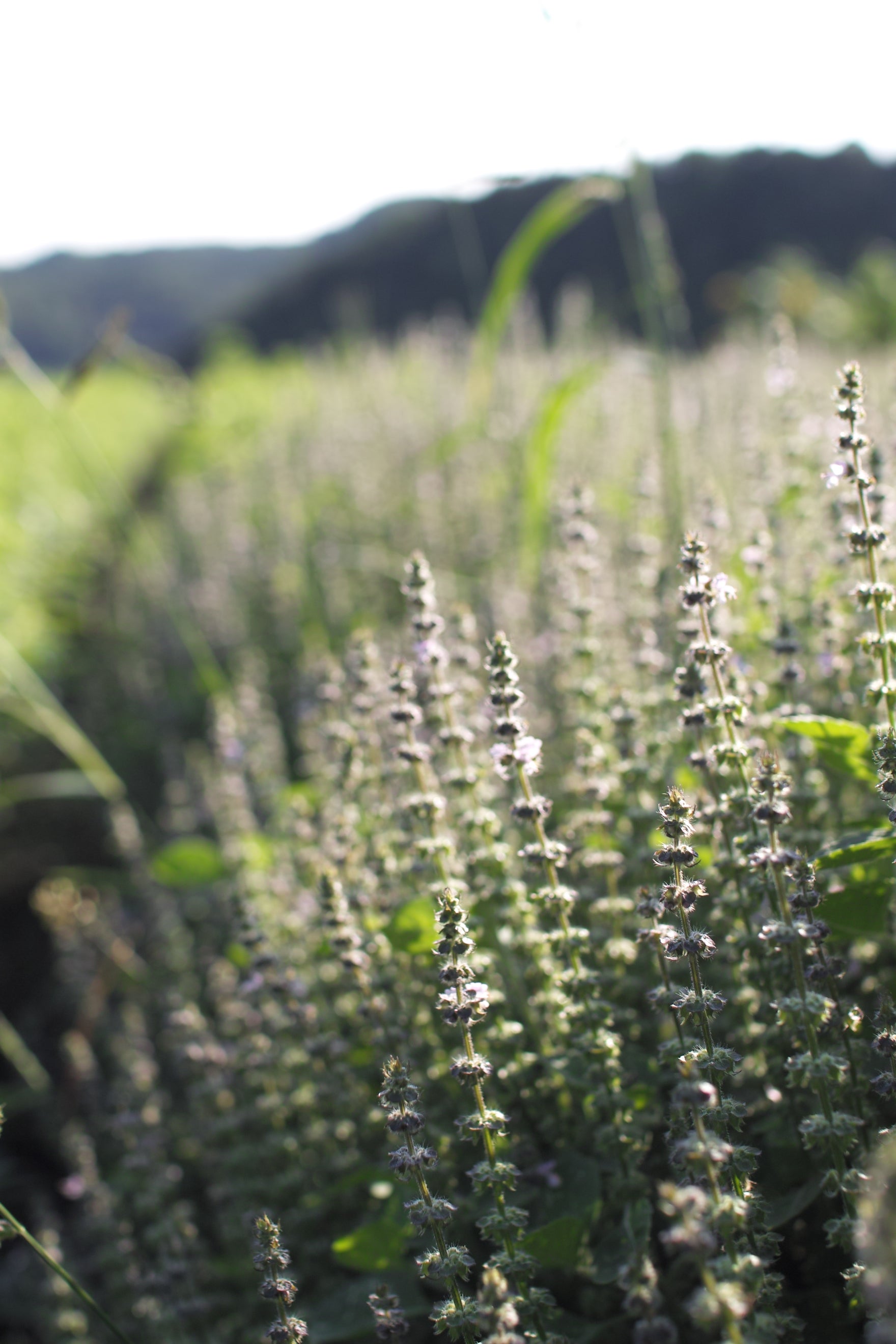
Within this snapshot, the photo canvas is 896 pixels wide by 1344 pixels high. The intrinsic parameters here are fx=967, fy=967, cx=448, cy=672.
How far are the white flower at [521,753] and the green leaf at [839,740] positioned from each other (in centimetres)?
58

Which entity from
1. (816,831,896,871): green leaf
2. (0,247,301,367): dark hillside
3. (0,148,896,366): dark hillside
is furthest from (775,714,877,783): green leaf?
(0,247,301,367): dark hillside

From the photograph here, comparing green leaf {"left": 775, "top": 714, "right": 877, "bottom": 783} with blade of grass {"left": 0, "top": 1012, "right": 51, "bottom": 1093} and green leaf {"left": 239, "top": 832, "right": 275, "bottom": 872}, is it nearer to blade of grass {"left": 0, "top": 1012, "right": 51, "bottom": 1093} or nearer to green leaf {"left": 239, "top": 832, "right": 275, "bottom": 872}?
green leaf {"left": 239, "top": 832, "right": 275, "bottom": 872}

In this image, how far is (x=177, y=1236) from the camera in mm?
2779

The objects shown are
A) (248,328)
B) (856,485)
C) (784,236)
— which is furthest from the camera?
(248,328)

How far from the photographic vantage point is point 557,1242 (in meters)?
2.06

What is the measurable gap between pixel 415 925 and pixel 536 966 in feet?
1.19

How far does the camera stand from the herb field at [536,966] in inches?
69.9

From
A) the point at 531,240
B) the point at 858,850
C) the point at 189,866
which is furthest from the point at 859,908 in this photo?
the point at 189,866

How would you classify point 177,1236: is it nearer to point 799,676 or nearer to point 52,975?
point 799,676

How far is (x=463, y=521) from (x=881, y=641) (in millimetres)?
5677

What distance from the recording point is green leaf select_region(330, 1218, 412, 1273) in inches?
91.4

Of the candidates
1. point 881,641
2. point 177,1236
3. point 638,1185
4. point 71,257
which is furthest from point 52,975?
point 71,257

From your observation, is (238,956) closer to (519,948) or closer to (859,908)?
(519,948)

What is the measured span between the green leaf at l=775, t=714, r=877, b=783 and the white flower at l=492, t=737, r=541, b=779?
0.58m
